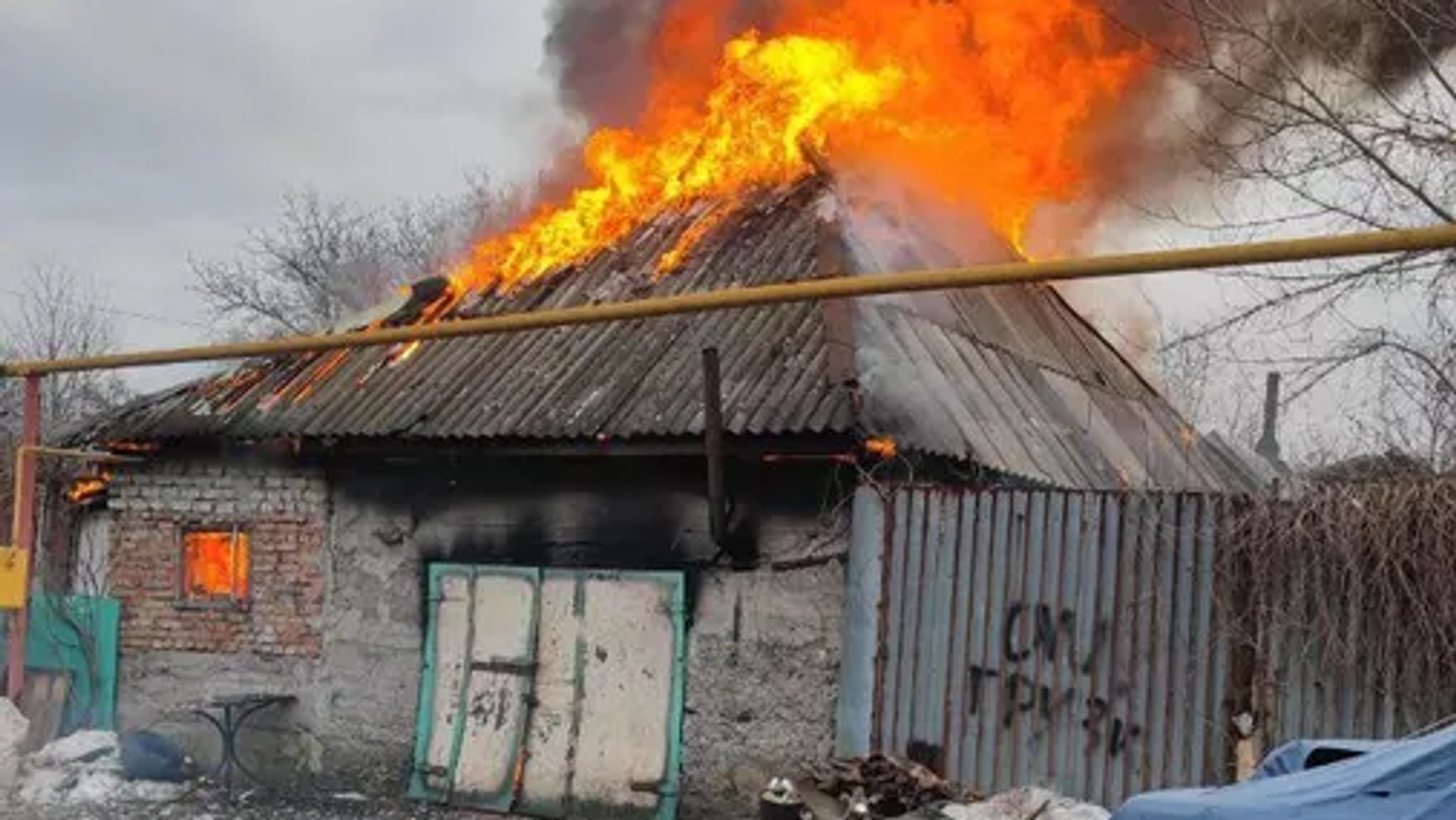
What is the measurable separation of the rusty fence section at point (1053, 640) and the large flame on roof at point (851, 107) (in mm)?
5760

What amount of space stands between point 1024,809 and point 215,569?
26.2 feet

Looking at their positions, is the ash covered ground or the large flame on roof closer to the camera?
the ash covered ground

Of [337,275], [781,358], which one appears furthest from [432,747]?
[337,275]

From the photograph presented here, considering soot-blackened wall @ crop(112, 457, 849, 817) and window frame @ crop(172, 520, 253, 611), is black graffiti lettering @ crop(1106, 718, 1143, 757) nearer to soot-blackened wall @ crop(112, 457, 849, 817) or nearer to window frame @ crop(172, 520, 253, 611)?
soot-blackened wall @ crop(112, 457, 849, 817)

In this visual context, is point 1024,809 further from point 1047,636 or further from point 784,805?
point 784,805

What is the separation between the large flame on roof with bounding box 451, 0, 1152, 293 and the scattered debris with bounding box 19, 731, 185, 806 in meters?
5.55

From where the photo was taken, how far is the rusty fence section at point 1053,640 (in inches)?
335

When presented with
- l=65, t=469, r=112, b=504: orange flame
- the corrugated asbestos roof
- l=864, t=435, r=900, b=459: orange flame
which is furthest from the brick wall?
l=864, t=435, r=900, b=459: orange flame

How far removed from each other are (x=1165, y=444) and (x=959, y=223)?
11.6 ft

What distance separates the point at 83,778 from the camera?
1152cm

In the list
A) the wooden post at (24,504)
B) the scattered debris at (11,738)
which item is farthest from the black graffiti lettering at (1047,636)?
the scattered debris at (11,738)

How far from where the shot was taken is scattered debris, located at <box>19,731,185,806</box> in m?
11.2

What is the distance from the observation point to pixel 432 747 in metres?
11.3

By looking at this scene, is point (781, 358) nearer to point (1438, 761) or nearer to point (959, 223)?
point (959, 223)
